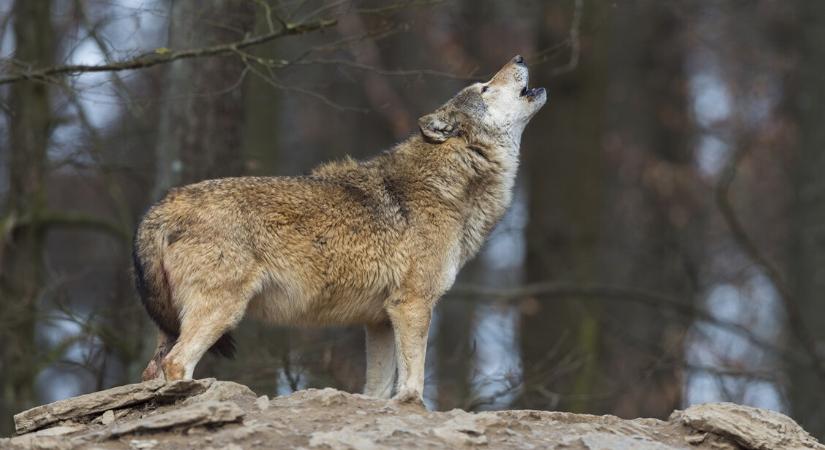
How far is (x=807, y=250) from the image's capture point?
19156 millimetres

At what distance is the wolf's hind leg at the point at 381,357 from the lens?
9.84 metres

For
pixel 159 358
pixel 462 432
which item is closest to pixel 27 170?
pixel 159 358

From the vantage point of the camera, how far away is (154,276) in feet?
29.3

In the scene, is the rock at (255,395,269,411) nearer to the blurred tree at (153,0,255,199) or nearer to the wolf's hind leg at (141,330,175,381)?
the wolf's hind leg at (141,330,175,381)

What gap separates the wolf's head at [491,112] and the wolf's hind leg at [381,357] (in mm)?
1584

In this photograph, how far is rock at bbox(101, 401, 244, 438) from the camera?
25.6ft

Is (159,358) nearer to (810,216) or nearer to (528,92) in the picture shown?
(528,92)

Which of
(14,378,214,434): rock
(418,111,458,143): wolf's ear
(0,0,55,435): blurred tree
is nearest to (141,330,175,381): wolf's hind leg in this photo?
(14,378,214,434): rock

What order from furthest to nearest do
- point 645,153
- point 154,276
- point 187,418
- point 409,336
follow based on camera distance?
point 645,153 → point 409,336 → point 154,276 → point 187,418

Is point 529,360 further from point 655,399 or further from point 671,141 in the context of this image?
point 671,141

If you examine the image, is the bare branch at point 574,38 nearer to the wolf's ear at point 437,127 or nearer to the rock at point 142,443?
the wolf's ear at point 437,127

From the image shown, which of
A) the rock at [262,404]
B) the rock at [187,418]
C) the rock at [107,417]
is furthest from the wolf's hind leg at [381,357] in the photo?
the rock at [107,417]

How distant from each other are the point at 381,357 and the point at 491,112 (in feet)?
7.03

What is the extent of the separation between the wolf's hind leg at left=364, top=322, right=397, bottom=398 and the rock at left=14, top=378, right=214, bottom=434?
173cm
